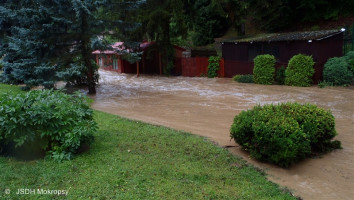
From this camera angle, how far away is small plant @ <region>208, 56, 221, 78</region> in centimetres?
2272

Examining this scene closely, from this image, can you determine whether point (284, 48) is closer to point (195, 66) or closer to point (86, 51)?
point (195, 66)

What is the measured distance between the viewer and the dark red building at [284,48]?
1697 cm

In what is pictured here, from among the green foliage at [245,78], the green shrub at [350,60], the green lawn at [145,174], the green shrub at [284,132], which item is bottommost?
the green lawn at [145,174]

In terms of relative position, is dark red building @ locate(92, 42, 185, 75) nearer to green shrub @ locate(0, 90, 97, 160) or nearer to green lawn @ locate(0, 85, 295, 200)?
green shrub @ locate(0, 90, 97, 160)

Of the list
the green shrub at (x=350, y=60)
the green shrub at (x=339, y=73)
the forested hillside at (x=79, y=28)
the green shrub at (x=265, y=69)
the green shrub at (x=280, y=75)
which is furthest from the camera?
the green shrub at (x=265, y=69)

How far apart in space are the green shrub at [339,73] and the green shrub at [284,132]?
10776 millimetres

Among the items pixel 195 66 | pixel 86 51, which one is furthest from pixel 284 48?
pixel 86 51

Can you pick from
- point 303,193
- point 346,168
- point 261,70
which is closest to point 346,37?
point 261,70

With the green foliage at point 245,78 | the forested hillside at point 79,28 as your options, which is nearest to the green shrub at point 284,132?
the forested hillside at point 79,28

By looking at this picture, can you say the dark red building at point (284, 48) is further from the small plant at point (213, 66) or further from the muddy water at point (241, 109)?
the muddy water at point (241, 109)

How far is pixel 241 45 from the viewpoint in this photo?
2159 cm

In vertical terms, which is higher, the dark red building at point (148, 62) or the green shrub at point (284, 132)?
the dark red building at point (148, 62)

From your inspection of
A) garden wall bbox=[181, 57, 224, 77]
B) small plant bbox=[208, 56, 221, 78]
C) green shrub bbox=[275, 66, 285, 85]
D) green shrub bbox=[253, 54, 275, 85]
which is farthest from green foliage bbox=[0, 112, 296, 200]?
garden wall bbox=[181, 57, 224, 77]

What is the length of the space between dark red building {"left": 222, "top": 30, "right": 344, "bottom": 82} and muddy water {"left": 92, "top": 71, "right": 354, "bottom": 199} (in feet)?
5.13
